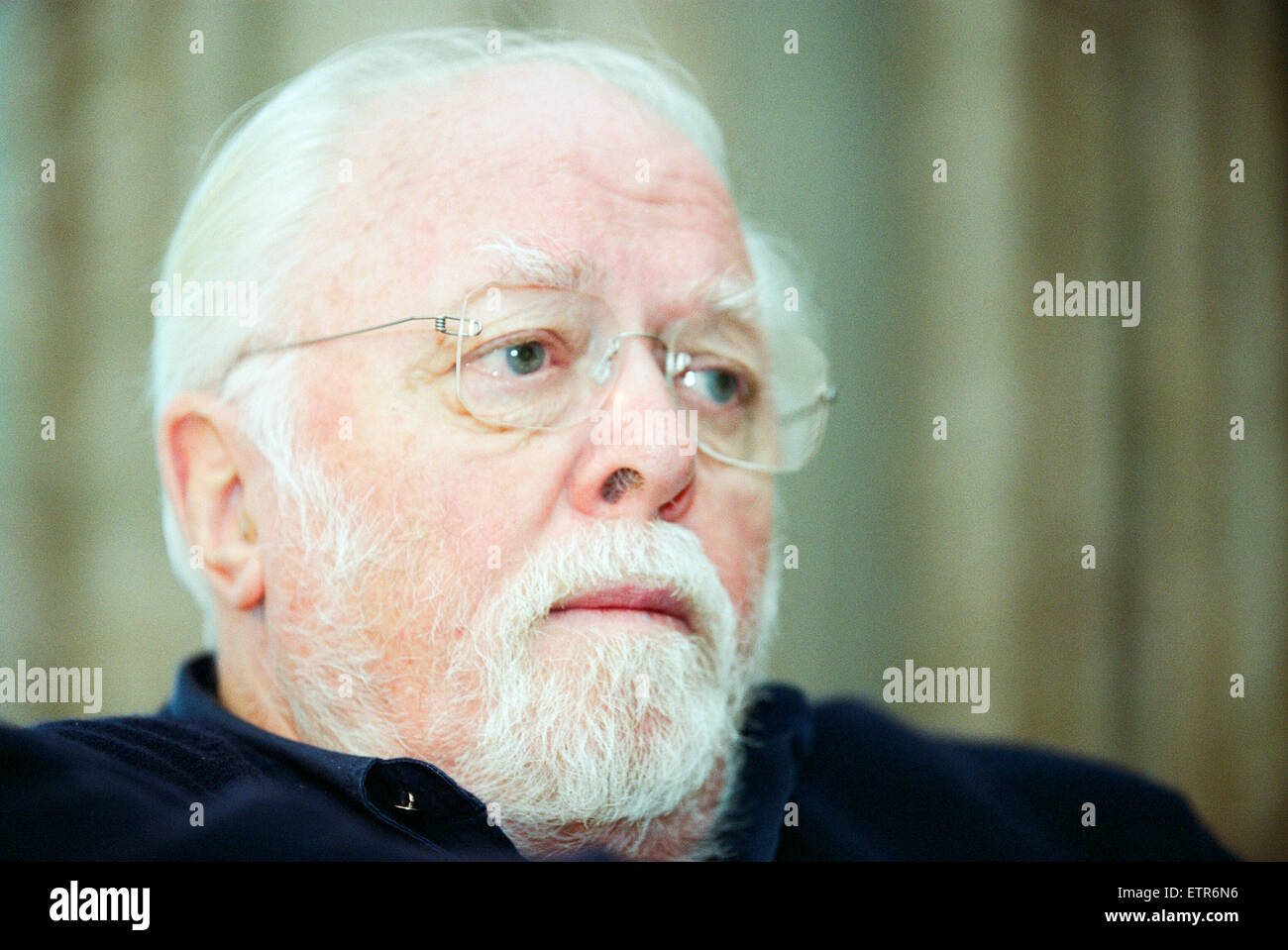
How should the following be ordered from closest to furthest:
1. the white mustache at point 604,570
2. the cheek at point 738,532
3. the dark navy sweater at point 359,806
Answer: the dark navy sweater at point 359,806 → the white mustache at point 604,570 → the cheek at point 738,532

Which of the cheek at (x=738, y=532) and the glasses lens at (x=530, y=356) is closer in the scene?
the glasses lens at (x=530, y=356)

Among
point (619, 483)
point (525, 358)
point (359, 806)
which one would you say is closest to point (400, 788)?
point (359, 806)

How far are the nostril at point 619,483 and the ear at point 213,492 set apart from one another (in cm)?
48

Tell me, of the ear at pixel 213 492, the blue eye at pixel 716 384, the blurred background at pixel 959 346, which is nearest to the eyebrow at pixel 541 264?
the blue eye at pixel 716 384

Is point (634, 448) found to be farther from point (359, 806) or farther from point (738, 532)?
point (359, 806)

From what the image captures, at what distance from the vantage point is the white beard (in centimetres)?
124

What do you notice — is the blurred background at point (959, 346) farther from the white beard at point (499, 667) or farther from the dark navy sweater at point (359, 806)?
the white beard at point (499, 667)

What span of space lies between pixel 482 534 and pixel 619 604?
0.20 meters

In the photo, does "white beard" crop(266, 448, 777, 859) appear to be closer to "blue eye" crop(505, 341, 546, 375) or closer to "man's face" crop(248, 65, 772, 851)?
"man's face" crop(248, 65, 772, 851)

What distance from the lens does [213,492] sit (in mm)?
1354

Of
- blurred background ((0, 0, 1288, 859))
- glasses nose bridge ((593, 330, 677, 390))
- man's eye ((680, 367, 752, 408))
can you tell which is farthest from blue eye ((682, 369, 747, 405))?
blurred background ((0, 0, 1288, 859))

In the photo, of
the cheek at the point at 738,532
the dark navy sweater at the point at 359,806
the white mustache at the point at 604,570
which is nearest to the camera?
the dark navy sweater at the point at 359,806

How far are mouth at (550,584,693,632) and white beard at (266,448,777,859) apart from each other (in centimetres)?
1

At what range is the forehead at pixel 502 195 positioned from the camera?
1.28 metres
